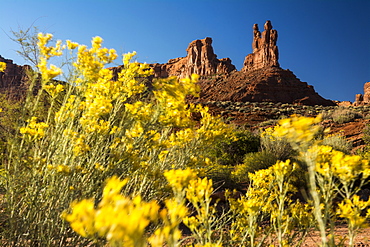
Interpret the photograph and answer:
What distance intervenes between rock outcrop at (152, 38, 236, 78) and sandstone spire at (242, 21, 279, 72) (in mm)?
5124

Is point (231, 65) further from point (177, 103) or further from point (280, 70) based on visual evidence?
point (177, 103)

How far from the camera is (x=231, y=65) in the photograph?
68688 mm

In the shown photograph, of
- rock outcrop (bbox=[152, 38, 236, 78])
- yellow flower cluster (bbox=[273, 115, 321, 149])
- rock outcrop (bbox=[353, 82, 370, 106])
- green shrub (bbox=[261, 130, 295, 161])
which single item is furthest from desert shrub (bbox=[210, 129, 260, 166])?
rock outcrop (bbox=[353, 82, 370, 106])

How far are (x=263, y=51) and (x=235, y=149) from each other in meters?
60.7

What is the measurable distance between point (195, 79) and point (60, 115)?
1.17 m

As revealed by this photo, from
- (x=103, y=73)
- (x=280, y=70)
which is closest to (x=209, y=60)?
(x=280, y=70)

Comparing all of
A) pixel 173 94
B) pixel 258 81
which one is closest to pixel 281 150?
pixel 173 94

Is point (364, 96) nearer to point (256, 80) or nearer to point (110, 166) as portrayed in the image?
point (256, 80)

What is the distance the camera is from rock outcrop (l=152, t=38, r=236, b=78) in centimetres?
6761

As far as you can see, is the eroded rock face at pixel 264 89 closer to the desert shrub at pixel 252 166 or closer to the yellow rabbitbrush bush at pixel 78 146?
the desert shrub at pixel 252 166

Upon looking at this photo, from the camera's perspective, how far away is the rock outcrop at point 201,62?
6761 cm

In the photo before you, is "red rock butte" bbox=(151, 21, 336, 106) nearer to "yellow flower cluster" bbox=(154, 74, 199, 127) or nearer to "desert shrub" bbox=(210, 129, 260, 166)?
"desert shrub" bbox=(210, 129, 260, 166)

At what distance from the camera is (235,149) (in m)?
9.75

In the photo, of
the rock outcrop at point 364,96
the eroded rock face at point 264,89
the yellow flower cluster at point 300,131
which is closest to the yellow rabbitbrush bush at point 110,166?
the yellow flower cluster at point 300,131
